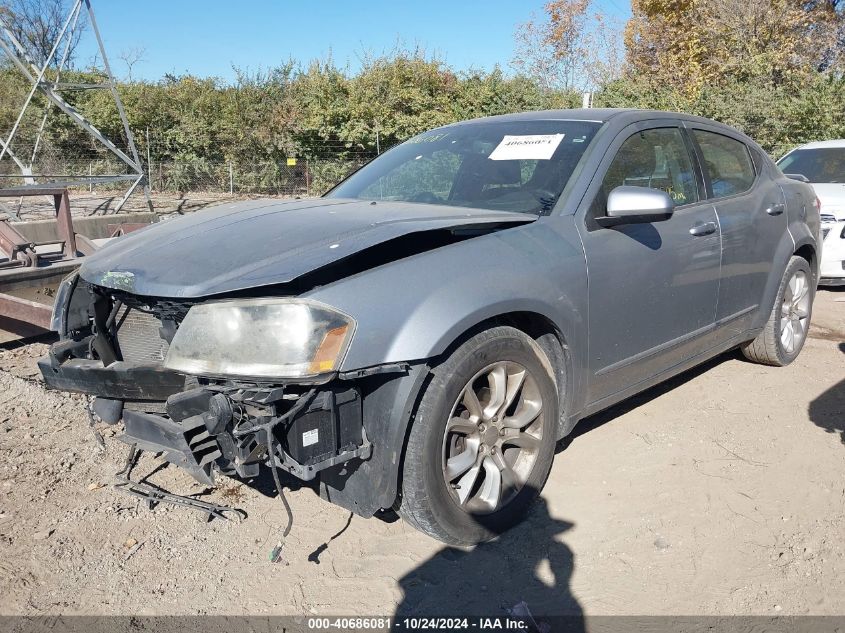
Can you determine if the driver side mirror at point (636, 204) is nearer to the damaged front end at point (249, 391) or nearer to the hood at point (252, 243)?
the hood at point (252, 243)

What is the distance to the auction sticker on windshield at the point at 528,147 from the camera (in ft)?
11.9

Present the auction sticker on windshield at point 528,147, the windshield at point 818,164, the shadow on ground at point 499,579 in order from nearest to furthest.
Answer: the shadow on ground at point 499,579 → the auction sticker on windshield at point 528,147 → the windshield at point 818,164

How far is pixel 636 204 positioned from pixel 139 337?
2.27 meters

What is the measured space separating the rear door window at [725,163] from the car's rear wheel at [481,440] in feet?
6.72

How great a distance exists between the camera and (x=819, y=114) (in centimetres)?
1454

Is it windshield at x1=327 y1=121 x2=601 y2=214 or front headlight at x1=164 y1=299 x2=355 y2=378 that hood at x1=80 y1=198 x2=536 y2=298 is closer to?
front headlight at x1=164 y1=299 x2=355 y2=378

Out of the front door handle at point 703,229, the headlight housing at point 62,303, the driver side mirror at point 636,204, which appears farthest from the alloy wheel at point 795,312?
the headlight housing at point 62,303


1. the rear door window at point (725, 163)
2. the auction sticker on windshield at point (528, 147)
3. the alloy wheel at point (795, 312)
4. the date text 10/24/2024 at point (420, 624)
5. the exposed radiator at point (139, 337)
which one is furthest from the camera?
the alloy wheel at point (795, 312)

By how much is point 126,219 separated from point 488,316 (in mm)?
7679

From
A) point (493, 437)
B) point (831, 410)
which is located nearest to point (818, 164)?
point (831, 410)

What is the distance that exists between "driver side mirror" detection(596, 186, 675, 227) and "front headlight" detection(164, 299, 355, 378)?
4.95 feet

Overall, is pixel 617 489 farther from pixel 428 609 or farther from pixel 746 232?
pixel 746 232

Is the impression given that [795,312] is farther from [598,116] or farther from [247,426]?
[247,426]

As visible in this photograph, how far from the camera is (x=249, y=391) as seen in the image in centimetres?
237
